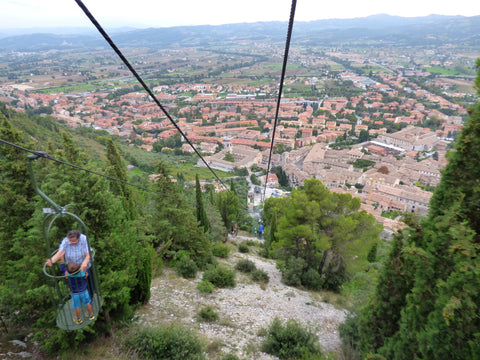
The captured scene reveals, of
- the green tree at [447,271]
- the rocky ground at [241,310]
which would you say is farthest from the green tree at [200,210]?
the green tree at [447,271]

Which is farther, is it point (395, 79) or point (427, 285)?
point (395, 79)

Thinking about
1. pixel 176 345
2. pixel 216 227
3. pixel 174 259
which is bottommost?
pixel 216 227

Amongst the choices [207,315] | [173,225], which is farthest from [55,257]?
[173,225]

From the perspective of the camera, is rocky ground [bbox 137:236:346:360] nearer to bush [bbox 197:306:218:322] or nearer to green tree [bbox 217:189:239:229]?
bush [bbox 197:306:218:322]

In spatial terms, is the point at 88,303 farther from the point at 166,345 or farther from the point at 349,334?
the point at 349,334

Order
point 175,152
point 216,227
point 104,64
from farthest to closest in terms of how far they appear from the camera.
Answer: point 104,64 < point 175,152 < point 216,227

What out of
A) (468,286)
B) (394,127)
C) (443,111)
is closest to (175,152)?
(394,127)

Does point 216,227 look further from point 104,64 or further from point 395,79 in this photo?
point 104,64
